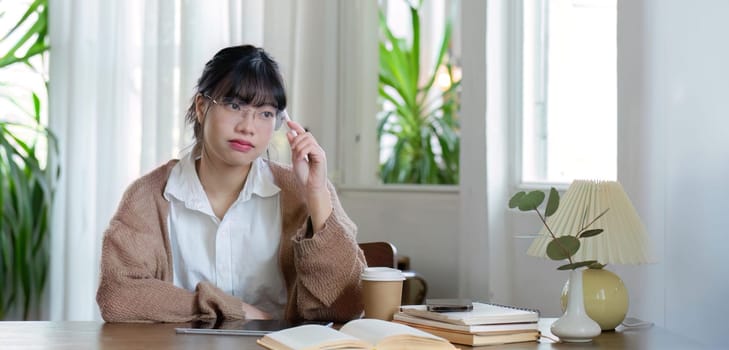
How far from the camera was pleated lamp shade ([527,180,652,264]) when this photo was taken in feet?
6.46

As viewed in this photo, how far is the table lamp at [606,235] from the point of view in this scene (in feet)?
6.37

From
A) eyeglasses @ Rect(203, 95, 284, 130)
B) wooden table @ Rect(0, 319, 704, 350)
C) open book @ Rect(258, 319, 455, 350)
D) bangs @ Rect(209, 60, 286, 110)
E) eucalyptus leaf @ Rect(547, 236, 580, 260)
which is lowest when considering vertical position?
wooden table @ Rect(0, 319, 704, 350)

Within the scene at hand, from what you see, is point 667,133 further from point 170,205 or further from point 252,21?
point 252,21

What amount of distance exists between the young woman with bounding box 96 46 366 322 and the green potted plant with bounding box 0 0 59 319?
6.15 feet

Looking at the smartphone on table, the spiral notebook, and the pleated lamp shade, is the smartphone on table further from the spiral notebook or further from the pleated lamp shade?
the pleated lamp shade

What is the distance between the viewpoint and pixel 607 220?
77.8 inches

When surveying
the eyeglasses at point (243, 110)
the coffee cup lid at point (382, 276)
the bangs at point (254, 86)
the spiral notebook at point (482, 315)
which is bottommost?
the spiral notebook at point (482, 315)

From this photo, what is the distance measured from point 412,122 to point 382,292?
2536 millimetres

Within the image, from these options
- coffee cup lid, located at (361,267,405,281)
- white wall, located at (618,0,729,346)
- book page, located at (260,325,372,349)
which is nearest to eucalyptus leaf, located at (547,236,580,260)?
coffee cup lid, located at (361,267,405,281)

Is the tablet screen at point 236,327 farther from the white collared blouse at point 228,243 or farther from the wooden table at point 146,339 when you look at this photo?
the white collared blouse at point 228,243

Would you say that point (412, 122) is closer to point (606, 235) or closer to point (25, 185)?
point (25, 185)

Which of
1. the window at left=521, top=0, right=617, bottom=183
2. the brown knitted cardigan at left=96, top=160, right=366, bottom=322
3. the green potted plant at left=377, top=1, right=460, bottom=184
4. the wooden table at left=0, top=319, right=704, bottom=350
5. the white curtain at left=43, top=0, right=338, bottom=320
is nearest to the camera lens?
the wooden table at left=0, top=319, right=704, bottom=350

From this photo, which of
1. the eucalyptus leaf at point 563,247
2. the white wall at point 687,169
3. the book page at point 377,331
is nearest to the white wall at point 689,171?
the white wall at point 687,169

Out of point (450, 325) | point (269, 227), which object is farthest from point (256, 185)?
point (450, 325)
